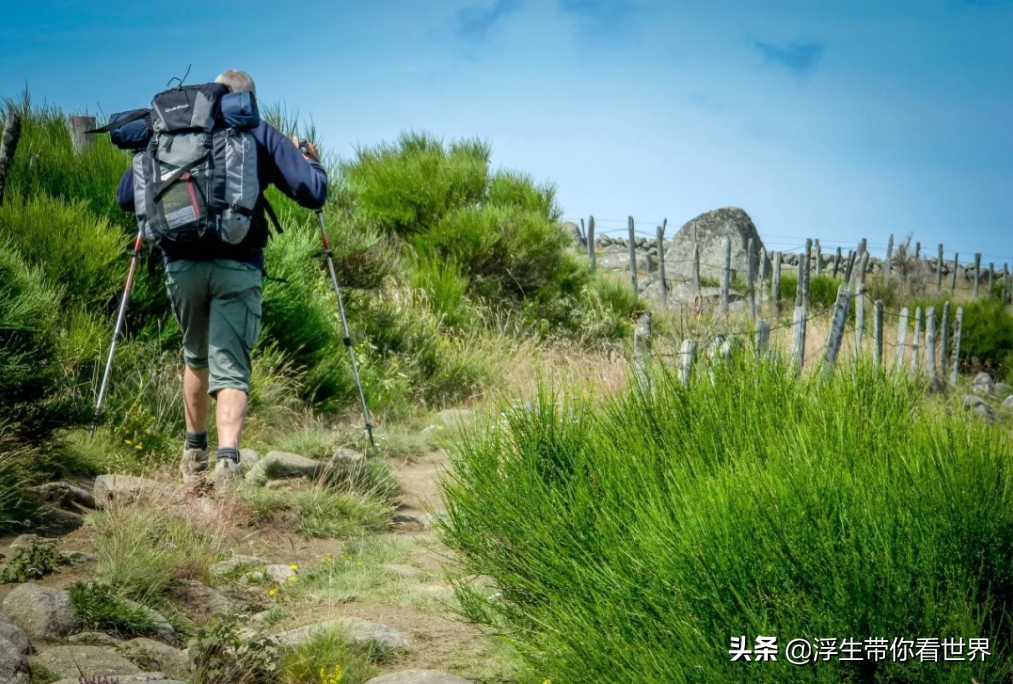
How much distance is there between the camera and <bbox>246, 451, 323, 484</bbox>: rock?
6.52m

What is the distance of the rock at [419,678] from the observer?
359 cm

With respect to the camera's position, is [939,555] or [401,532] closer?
[939,555]

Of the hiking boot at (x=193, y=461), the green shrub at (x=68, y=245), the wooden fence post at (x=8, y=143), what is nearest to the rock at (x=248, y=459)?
the hiking boot at (x=193, y=461)

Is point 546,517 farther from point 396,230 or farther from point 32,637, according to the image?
point 396,230

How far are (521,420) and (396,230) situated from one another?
31.4 ft

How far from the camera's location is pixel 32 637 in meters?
3.77

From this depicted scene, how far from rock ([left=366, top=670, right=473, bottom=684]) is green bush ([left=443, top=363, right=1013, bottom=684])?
0.31m

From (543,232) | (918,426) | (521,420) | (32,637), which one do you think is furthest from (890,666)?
(543,232)

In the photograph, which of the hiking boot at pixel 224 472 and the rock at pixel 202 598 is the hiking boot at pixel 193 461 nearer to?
the hiking boot at pixel 224 472

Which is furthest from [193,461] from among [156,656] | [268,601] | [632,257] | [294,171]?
[632,257]

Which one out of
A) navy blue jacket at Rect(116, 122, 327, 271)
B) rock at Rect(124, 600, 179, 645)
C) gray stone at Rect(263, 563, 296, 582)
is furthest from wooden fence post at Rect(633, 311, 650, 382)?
rock at Rect(124, 600, 179, 645)

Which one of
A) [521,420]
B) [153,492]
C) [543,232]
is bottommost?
[153,492]

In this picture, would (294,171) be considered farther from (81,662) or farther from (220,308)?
(81,662)

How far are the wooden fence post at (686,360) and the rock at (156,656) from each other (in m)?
2.72
